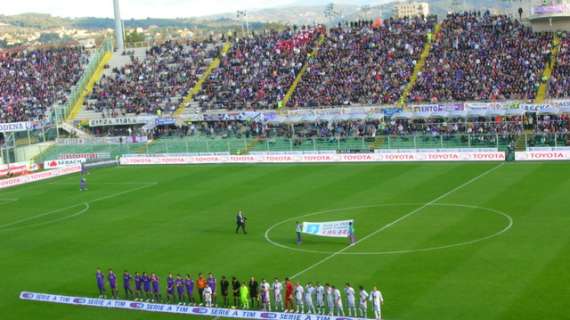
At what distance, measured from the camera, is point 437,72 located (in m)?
68.4

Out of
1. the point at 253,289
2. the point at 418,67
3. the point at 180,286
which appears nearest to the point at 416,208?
the point at 253,289

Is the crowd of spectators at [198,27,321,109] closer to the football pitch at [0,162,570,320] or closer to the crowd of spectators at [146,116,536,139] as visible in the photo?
the crowd of spectators at [146,116,536,139]

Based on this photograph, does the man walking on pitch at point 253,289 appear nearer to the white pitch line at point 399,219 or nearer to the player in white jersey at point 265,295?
the player in white jersey at point 265,295

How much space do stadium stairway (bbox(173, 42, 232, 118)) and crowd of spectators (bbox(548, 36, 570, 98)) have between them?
3429cm

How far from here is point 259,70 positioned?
79062 millimetres

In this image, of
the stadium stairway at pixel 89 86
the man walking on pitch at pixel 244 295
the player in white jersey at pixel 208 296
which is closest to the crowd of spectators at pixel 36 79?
the stadium stairway at pixel 89 86

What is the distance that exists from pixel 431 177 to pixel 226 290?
26.0m

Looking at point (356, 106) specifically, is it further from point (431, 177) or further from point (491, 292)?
point (491, 292)

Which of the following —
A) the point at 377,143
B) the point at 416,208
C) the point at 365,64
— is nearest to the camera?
the point at 416,208

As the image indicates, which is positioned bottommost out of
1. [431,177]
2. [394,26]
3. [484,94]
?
[431,177]

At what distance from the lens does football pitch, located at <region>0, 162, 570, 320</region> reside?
2741cm

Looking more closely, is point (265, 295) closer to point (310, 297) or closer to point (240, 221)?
point (310, 297)

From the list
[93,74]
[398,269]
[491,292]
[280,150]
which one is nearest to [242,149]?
[280,150]

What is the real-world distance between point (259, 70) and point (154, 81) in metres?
12.0
